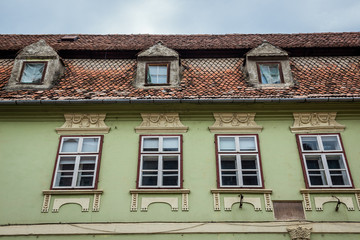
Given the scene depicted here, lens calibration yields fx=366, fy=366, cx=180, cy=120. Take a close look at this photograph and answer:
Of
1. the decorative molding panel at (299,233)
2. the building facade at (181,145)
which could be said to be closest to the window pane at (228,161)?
the building facade at (181,145)

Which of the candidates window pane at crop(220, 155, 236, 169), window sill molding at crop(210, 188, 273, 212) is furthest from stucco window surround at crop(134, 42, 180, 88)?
window sill molding at crop(210, 188, 273, 212)

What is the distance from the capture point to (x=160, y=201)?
801 centimetres

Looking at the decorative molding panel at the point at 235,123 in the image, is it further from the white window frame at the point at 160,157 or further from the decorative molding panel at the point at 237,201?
the decorative molding panel at the point at 237,201

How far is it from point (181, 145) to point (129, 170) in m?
1.38

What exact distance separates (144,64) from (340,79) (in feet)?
18.1

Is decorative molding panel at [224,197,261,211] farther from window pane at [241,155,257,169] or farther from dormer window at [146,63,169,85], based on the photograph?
dormer window at [146,63,169,85]

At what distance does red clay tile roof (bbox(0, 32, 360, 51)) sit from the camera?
11.6 metres

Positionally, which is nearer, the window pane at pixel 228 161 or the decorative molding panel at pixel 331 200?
the decorative molding panel at pixel 331 200

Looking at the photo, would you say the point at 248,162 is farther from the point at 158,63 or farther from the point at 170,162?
the point at 158,63

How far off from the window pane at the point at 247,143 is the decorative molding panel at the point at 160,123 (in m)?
1.41

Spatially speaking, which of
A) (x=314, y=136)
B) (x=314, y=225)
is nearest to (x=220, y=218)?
(x=314, y=225)

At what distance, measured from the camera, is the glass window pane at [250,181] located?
827 centimetres

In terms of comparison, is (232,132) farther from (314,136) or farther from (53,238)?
(53,238)

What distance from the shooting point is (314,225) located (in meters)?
7.63
